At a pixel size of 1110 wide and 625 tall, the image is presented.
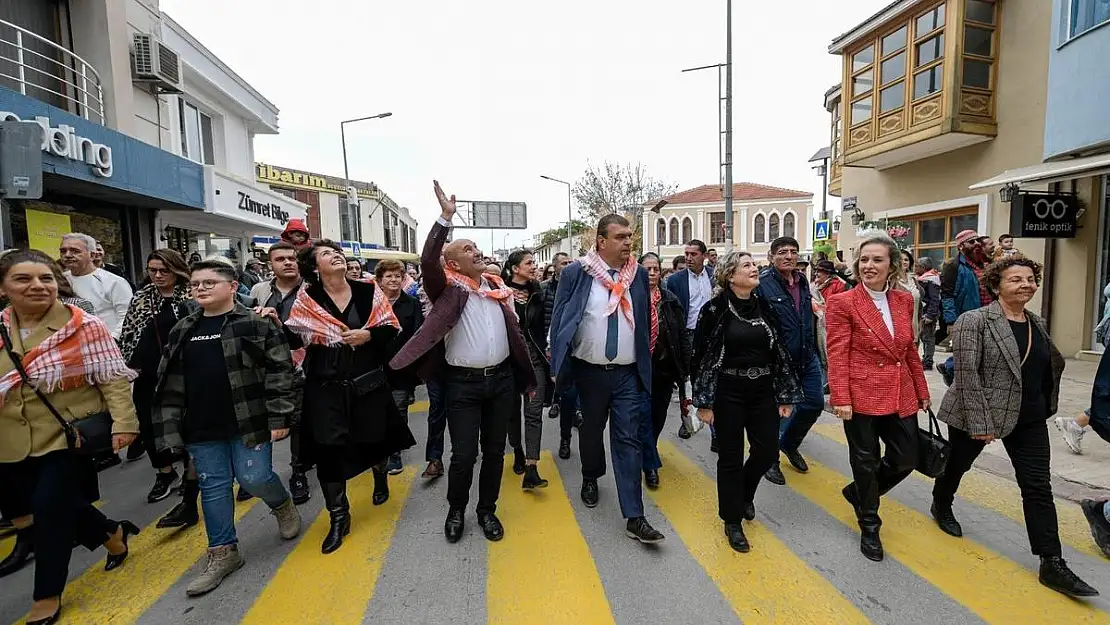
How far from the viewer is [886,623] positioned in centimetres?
275

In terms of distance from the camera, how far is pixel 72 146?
7.36 m

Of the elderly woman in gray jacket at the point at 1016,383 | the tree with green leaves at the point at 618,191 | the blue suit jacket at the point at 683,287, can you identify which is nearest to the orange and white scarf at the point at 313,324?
the blue suit jacket at the point at 683,287

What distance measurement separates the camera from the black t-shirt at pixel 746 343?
358 cm

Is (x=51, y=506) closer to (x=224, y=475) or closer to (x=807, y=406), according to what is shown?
(x=224, y=475)

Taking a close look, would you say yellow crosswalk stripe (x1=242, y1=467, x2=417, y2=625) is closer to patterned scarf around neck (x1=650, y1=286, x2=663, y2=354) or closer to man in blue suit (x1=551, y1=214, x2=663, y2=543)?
man in blue suit (x1=551, y1=214, x2=663, y2=543)

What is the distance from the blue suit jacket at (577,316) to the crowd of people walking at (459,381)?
0.6 inches

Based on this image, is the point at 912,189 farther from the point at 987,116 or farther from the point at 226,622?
the point at 226,622

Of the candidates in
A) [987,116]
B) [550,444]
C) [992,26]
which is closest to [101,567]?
[550,444]

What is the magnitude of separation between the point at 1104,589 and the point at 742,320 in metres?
2.35

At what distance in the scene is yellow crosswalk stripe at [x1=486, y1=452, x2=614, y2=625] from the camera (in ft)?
9.41

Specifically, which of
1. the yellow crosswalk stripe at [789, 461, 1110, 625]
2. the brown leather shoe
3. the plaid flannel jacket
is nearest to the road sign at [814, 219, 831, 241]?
the yellow crosswalk stripe at [789, 461, 1110, 625]

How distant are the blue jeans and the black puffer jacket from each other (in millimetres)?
855

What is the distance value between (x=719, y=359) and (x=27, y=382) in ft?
12.7

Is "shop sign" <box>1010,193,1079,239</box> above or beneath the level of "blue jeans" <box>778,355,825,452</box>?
above
